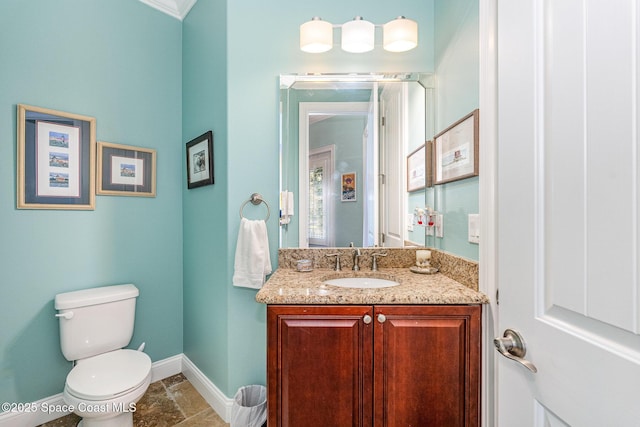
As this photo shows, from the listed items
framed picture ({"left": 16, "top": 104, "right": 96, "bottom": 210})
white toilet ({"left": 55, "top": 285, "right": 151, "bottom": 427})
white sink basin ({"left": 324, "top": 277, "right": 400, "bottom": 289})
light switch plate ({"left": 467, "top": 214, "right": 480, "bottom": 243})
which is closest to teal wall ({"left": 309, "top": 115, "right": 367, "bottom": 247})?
white sink basin ({"left": 324, "top": 277, "right": 400, "bottom": 289})

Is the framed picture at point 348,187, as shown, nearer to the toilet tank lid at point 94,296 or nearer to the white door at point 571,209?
the white door at point 571,209

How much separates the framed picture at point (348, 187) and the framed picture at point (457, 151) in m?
0.46

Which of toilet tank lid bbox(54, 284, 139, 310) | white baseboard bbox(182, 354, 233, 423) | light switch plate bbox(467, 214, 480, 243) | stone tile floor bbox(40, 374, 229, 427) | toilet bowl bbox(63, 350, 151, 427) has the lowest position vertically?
stone tile floor bbox(40, 374, 229, 427)

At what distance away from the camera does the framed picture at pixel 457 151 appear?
3.85ft

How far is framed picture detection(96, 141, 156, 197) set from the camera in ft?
5.89

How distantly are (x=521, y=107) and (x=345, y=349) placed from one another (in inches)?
38.0

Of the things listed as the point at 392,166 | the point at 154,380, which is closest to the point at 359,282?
the point at 392,166

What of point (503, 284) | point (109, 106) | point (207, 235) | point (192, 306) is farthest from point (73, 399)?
point (503, 284)

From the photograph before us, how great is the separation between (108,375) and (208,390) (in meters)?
0.60

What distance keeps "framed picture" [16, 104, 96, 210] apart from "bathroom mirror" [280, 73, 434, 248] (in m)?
1.22

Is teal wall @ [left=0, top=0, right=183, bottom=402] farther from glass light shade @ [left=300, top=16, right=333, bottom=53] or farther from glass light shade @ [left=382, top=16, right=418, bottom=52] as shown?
glass light shade @ [left=382, top=16, right=418, bottom=52]

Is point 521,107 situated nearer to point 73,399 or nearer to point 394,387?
point 394,387

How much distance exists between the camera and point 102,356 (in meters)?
1.56

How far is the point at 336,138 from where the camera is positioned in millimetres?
1705
